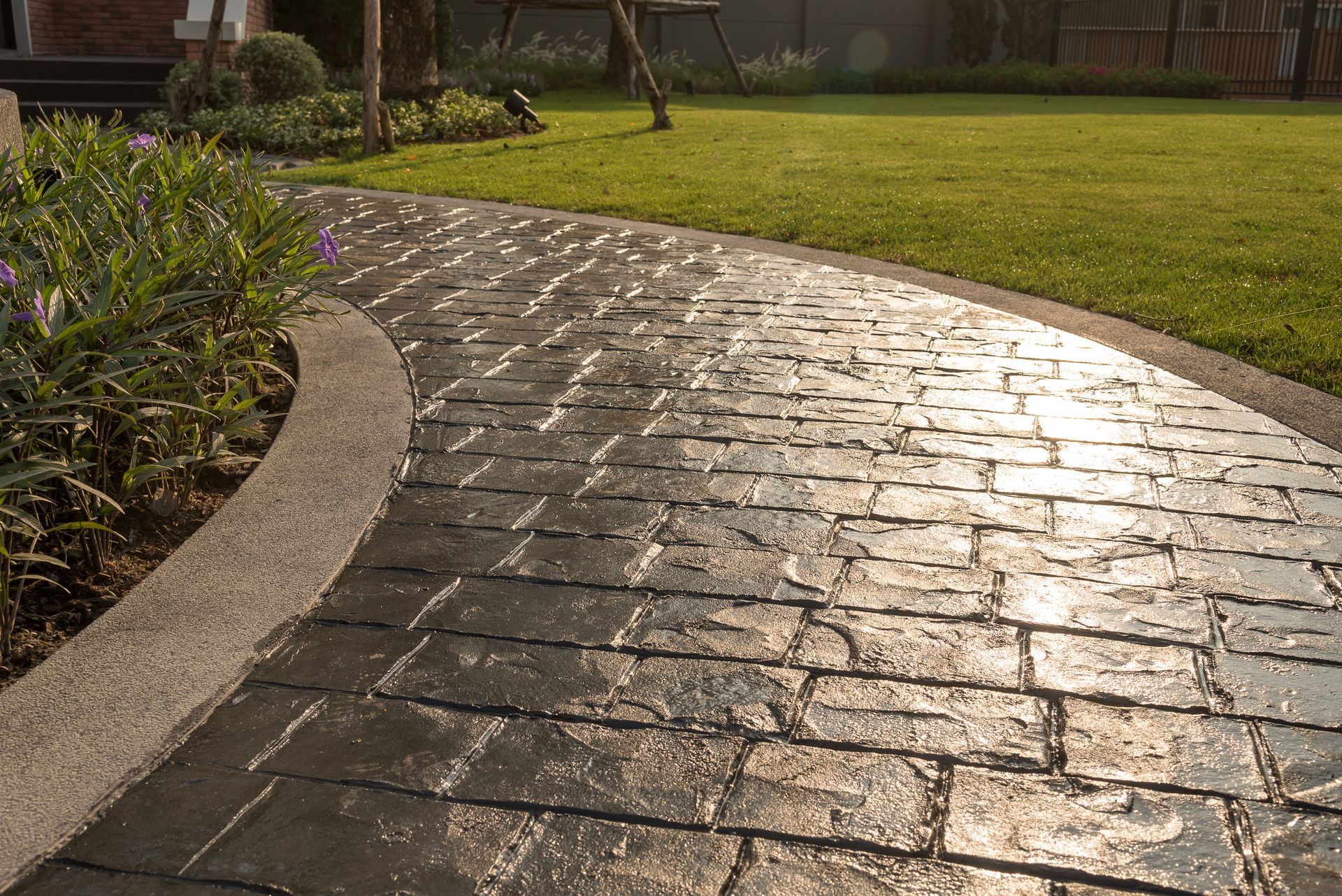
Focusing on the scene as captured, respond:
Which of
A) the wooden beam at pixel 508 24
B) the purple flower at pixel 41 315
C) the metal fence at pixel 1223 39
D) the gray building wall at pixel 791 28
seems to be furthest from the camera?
the gray building wall at pixel 791 28

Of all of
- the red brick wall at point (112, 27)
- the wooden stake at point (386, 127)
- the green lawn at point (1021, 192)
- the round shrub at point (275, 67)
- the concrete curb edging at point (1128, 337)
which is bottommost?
the concrete curb edging at point (1128, 337)

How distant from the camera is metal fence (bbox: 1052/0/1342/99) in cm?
2214

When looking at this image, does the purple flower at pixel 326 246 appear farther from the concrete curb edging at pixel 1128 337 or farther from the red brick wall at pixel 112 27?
the red brick wall at pixel 112 27

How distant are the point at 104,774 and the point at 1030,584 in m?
2.21

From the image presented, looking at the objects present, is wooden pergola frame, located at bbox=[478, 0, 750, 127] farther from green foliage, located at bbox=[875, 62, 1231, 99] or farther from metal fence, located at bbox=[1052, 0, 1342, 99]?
metal fence, located at bbox=[1052, 0, 1342, 99]

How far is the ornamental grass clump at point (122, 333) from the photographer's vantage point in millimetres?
2871

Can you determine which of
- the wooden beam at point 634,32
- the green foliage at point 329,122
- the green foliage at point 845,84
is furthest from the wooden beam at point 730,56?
the green foliage at point 329,122

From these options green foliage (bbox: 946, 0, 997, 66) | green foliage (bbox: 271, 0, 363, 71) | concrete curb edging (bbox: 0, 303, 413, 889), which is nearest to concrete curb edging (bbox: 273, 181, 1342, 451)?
concrete curb edging (bbox: 0, 303, 413, 889)

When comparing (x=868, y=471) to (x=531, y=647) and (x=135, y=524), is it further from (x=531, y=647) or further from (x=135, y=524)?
(x=135, y=524)

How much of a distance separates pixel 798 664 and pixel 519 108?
1253 centimetres

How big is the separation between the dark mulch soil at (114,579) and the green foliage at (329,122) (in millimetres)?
8696

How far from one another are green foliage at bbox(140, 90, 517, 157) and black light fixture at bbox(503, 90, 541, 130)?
124mm

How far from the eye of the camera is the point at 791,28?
2562 centimetres

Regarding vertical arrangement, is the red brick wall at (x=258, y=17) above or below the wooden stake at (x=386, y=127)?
above
